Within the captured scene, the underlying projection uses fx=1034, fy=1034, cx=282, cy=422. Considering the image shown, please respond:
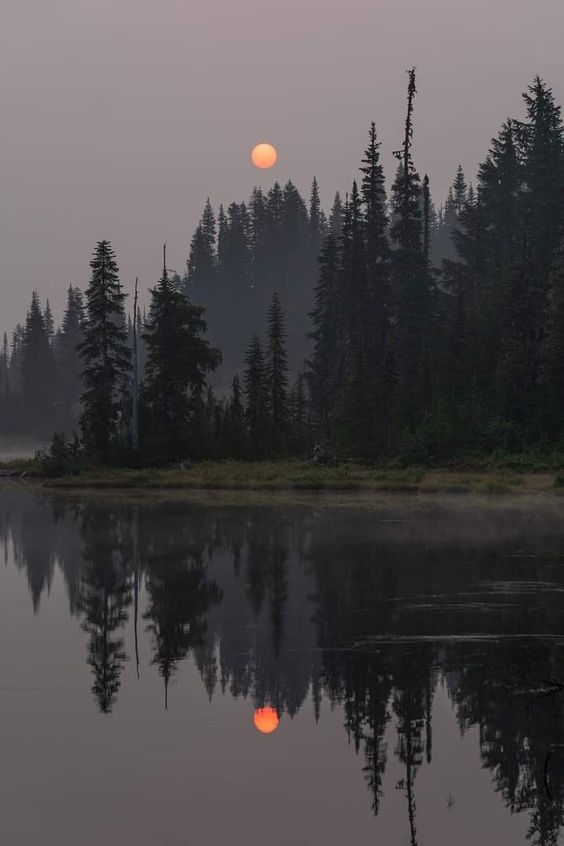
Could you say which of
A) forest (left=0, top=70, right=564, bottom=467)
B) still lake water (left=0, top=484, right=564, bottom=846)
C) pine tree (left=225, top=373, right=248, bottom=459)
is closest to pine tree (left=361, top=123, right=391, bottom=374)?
forest (left=0, top=70, right=564, bottom=467)

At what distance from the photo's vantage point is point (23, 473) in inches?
2611

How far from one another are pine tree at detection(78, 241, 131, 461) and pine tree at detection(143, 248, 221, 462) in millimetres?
2113

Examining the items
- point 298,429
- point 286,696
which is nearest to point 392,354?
point 298,429

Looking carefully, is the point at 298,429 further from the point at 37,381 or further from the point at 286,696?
the point at 37,381

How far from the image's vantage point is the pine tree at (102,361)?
219 feet

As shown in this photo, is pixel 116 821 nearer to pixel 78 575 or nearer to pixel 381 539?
pixel 78 575

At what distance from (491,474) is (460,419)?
8.51 meters

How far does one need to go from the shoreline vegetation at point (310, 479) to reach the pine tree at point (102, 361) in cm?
398

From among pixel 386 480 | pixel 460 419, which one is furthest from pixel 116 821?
pixel 460 419

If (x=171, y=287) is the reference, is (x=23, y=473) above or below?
below

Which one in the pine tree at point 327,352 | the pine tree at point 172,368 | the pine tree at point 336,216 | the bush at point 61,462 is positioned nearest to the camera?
the bush at point 61,462

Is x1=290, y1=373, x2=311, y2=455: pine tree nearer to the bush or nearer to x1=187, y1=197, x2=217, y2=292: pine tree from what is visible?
the bush

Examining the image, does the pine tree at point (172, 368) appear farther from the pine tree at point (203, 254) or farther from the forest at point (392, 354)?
the pine tree at point (203, 254)

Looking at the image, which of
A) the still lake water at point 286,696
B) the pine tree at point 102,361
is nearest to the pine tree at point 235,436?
the pine tree at point 102,361
